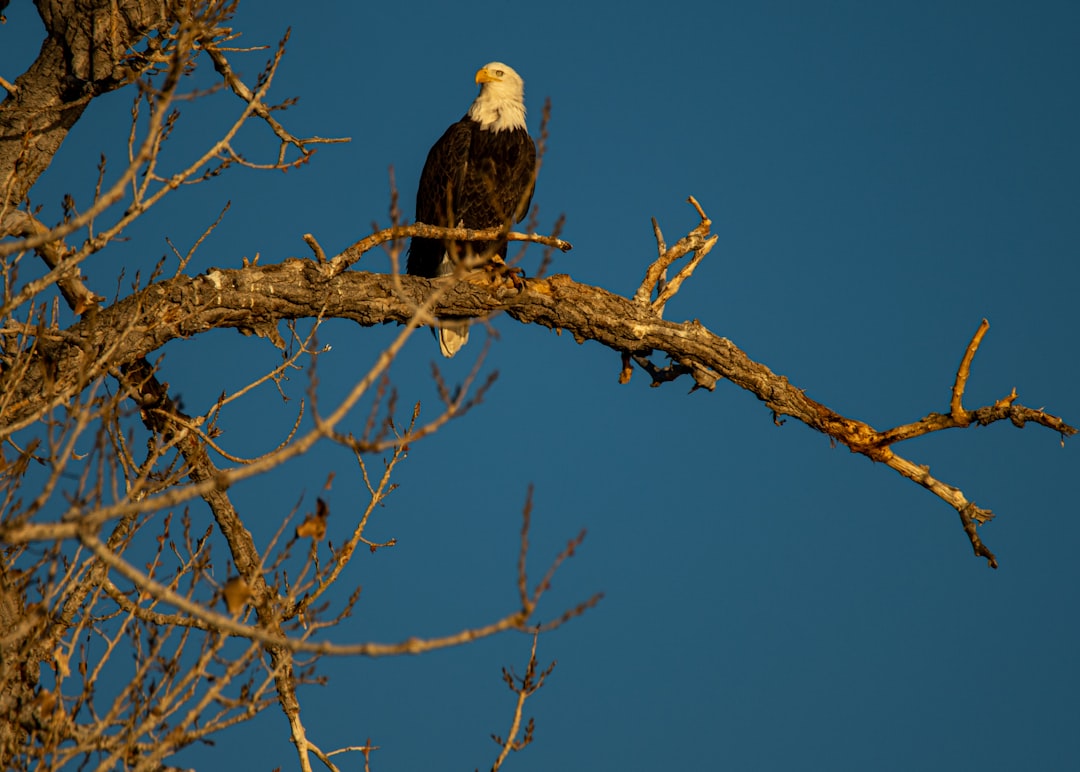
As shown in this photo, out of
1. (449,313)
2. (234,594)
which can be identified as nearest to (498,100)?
(449,313)

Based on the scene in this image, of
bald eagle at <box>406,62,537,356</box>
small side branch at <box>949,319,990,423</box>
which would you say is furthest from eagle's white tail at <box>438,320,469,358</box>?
small side branch at <box>949,319,990,423</box>

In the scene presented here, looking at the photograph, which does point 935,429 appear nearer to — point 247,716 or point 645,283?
point 645,283

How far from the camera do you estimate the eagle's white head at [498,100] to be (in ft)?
24.6

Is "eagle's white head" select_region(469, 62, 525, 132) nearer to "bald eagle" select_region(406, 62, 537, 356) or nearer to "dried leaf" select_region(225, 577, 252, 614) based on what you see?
"bald eagle" select_region(406, 62, 537, 356)

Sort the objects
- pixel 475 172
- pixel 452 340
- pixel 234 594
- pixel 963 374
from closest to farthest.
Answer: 1. pixel 234 594
2. pixel 963 374
3. pixel 475 172
4. pixel 452 340

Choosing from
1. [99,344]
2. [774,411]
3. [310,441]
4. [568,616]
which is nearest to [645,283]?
[774,411]

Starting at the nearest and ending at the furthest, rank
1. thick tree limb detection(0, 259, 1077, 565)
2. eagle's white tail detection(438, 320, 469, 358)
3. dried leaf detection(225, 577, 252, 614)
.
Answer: dried leaf detection(225, 577, 252, 614), thick tree limb detection(0, 259, 1077, 565), eagle's white tail detection(438, 320, 469, 358)

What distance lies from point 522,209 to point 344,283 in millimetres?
3170

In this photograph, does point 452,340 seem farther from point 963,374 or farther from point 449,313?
point 963,374

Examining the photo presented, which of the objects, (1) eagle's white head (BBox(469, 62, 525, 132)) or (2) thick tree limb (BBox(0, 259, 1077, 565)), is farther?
(1) eagle's white head (BBox(469, 62, 525, 132))

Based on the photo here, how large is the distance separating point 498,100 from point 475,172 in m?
0.75

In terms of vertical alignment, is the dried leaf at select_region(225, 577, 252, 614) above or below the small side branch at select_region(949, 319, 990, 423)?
below

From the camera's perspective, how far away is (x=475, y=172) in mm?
7191

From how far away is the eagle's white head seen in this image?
24.6 ft
